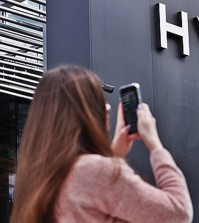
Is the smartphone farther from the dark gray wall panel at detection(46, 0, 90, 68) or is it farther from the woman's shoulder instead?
the dark gray wall panel at detection(46, 0, 90, 68)

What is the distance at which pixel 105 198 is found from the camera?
1820 mm

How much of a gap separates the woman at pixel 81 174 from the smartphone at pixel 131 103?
12 cm

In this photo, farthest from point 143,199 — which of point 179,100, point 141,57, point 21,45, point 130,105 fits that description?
point 21,45

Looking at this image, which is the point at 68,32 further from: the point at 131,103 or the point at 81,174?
the point at 81,174

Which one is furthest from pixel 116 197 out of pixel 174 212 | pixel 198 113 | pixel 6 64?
pixel 6 64

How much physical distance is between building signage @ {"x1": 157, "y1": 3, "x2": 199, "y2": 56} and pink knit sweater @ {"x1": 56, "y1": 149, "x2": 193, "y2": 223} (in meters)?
3.96

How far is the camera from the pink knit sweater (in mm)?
1820

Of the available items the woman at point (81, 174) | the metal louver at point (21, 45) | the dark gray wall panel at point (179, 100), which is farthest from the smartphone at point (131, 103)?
the metal louver at point (21, 45)

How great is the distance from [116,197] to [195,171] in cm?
413

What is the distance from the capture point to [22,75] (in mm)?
7660

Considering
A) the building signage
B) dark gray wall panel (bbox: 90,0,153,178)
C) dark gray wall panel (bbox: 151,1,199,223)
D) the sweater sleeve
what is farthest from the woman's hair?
the building signage

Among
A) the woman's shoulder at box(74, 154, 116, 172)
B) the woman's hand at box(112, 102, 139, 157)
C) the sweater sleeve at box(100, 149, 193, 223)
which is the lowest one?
the sweater sleeve at box(100, 149, 193, 223)

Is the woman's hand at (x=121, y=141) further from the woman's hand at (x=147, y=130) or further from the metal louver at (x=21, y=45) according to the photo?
the metal louver at (x=21, y=45)

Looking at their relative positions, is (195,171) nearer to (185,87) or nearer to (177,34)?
(185,87)
